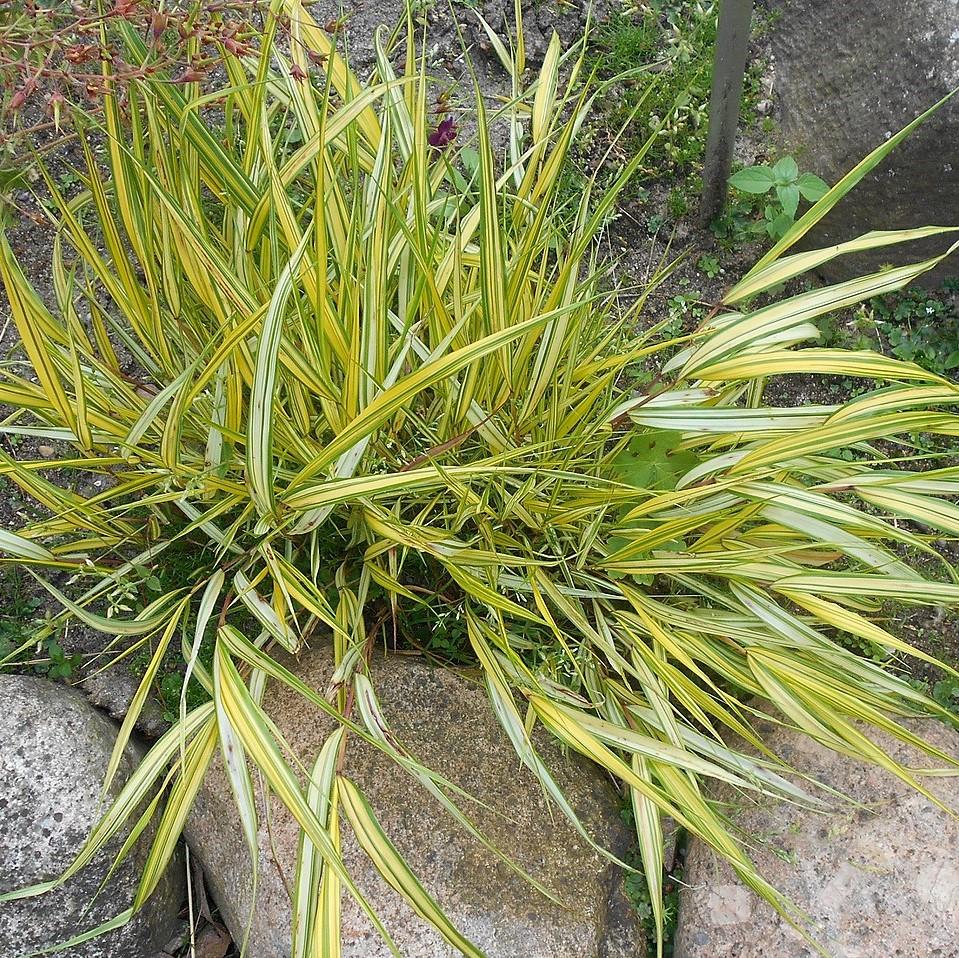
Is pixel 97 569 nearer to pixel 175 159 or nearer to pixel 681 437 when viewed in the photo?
pixel 175 159

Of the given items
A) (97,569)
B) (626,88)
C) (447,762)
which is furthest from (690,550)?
(626,88)

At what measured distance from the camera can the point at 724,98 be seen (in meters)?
1.58

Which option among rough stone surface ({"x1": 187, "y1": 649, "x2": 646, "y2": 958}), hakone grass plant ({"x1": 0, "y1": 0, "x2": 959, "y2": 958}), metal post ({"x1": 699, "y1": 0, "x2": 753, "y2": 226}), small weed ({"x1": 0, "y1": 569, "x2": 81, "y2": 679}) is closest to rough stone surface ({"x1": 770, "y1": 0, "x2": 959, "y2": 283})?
metal post ({"x1": 699, "y1": 0, "x2": 753, "y2": 226})

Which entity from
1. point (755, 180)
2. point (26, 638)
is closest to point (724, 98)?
point (755, 180)

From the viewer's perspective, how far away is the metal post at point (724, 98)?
141 cm

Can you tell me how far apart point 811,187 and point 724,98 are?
1.03 feet

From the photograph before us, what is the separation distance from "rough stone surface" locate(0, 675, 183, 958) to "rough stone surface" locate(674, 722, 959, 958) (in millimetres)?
1009

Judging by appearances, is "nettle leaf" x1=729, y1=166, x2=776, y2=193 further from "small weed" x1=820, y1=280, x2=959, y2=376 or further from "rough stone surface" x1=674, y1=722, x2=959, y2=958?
"rough stone surface" x1=674, y1=722, x2=959, y2=958

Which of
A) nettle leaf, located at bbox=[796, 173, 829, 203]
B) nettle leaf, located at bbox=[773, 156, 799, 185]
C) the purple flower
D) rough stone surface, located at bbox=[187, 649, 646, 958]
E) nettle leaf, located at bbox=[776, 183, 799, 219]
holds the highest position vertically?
the purple flower

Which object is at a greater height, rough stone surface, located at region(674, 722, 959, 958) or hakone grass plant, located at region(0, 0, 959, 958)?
hakone grass plant, located at region(0, 0, 959, 958)

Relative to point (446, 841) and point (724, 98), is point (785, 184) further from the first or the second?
point (446, 841)

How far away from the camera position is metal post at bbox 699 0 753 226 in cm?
141

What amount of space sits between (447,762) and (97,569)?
2.22ft

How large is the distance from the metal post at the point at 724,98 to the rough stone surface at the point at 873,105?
0.29 metres
